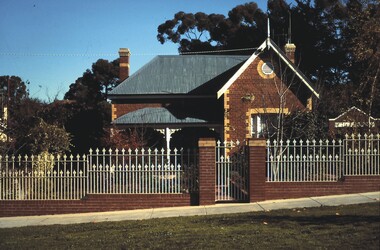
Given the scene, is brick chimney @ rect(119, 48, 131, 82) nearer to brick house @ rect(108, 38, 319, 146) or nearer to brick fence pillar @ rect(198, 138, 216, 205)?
brick house @ rect(108, 38, 319, 146)

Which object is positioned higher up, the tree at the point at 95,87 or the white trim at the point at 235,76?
the tree at the point at 95,87

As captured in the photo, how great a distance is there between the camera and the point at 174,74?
24203 millimetres

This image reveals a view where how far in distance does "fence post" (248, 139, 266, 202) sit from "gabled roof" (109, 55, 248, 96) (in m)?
11.4

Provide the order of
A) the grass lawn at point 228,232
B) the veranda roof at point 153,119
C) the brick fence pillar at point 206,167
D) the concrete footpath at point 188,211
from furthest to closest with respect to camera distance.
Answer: the veranda roof at point 153,119
the brick fence pillar at point 206,167
the concrete footpath at point 188,211
the grass lawn at point 228,232

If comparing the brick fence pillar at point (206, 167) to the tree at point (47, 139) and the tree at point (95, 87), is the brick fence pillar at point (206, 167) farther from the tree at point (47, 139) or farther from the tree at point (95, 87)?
the tree at point (95, 87)

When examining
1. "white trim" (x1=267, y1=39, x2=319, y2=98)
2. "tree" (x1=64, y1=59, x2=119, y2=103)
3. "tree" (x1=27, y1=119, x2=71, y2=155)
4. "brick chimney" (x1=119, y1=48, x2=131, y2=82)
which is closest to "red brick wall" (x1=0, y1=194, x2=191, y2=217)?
"tree" (x1=27, y1=119, x2=71, y2=155)

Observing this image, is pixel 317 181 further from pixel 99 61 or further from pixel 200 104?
pixel 99 61

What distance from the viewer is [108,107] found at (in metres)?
43.2

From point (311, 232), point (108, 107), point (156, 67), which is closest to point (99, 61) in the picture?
point (108, 107)

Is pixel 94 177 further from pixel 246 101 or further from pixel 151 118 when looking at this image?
pixel 246 101

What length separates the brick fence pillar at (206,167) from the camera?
38.6ft

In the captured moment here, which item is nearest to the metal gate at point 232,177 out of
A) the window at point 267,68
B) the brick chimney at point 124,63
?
the window at point 267,68

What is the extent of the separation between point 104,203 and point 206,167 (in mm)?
2921

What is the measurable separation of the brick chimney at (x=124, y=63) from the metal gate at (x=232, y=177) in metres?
14.7
